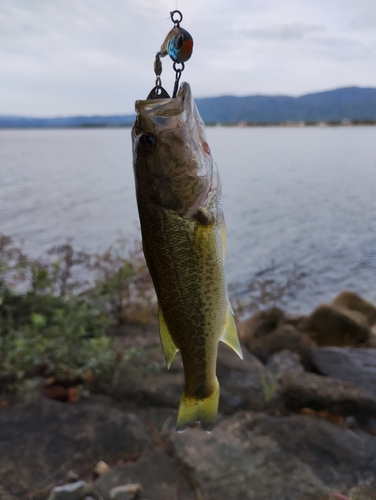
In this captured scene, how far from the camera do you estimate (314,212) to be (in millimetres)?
15891

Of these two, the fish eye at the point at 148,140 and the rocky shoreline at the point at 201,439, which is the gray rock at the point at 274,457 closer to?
the rocky shoreline at the point at 201,439

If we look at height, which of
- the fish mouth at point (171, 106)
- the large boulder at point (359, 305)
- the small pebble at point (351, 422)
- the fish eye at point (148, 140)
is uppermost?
the fish mouth at point (171, 106)

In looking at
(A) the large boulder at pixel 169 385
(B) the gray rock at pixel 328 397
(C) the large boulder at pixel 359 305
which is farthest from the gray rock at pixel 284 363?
(C) the large boulder at pixel 359 305

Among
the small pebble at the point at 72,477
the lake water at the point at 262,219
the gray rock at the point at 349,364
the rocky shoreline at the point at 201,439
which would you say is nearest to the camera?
the rocky shoreline at the point at 201,439

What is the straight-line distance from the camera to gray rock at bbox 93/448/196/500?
12.4ft

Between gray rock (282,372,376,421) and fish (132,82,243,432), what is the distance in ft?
11.0

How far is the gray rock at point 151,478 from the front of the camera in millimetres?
3787

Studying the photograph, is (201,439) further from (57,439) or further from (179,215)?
(179,215)

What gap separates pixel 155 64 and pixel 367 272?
34.4 ft

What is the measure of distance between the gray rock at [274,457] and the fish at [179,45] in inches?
134

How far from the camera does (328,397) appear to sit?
4980 mm

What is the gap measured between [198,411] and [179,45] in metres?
1.81

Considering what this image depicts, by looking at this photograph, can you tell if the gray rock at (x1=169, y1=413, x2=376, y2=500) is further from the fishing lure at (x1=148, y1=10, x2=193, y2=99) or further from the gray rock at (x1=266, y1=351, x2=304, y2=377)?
the fishing lure at (x1=148, y1=10, x2=193, y2=99)

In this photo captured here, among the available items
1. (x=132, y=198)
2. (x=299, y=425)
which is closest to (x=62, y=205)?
(x=132, y=198)
